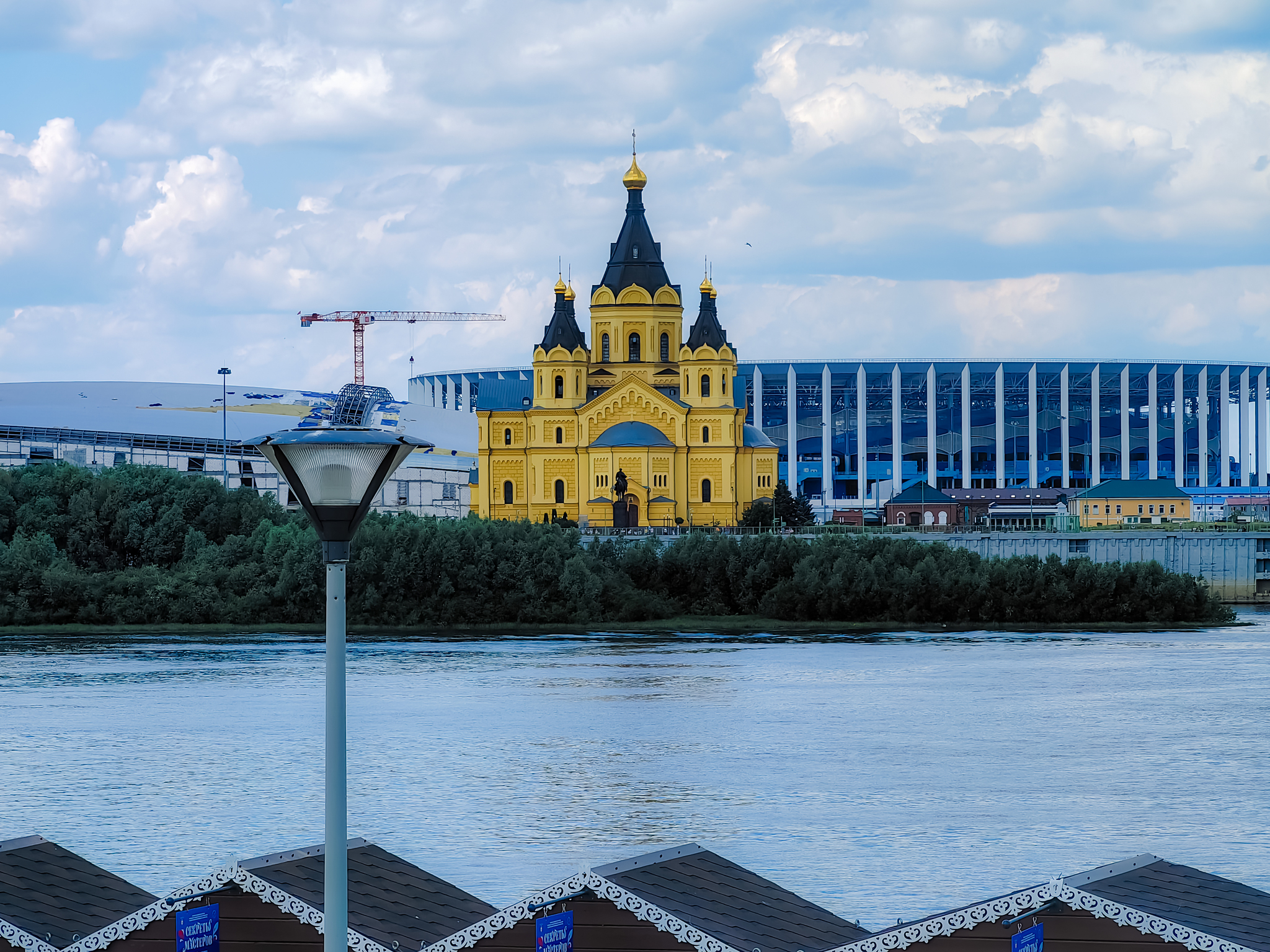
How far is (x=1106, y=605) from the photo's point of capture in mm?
58625

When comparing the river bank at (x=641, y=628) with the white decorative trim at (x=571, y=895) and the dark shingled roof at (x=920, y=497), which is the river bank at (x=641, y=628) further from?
the white decorative trim at (x=571, y=895)

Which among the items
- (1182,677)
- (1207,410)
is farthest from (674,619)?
(1207,410)

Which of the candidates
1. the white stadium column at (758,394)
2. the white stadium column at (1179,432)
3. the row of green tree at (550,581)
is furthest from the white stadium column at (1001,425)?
the row of green tree at (550,581)

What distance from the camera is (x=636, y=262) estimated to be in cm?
7869

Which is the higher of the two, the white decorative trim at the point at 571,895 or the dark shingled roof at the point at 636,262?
Result: the dark shingled roof at the point at 636,262

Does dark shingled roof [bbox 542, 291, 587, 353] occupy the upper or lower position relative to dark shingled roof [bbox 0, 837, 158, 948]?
upper

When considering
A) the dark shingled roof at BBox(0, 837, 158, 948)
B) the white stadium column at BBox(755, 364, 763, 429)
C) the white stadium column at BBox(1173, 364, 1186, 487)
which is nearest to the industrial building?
the white stadium column at BBox(755, 364, 763, 429)

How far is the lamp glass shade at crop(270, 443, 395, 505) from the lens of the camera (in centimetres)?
757

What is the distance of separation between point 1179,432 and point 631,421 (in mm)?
58649

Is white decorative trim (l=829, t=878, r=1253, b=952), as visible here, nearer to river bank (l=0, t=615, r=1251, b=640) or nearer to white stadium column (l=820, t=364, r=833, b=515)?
river bank (l=0, t=615, r=1251, b=640)

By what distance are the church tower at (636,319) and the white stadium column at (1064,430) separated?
4675 centimetres

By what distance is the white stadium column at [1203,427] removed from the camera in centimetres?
12462

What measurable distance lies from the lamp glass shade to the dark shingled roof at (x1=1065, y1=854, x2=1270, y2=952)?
4318 mm

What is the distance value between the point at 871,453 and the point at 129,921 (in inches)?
4464
